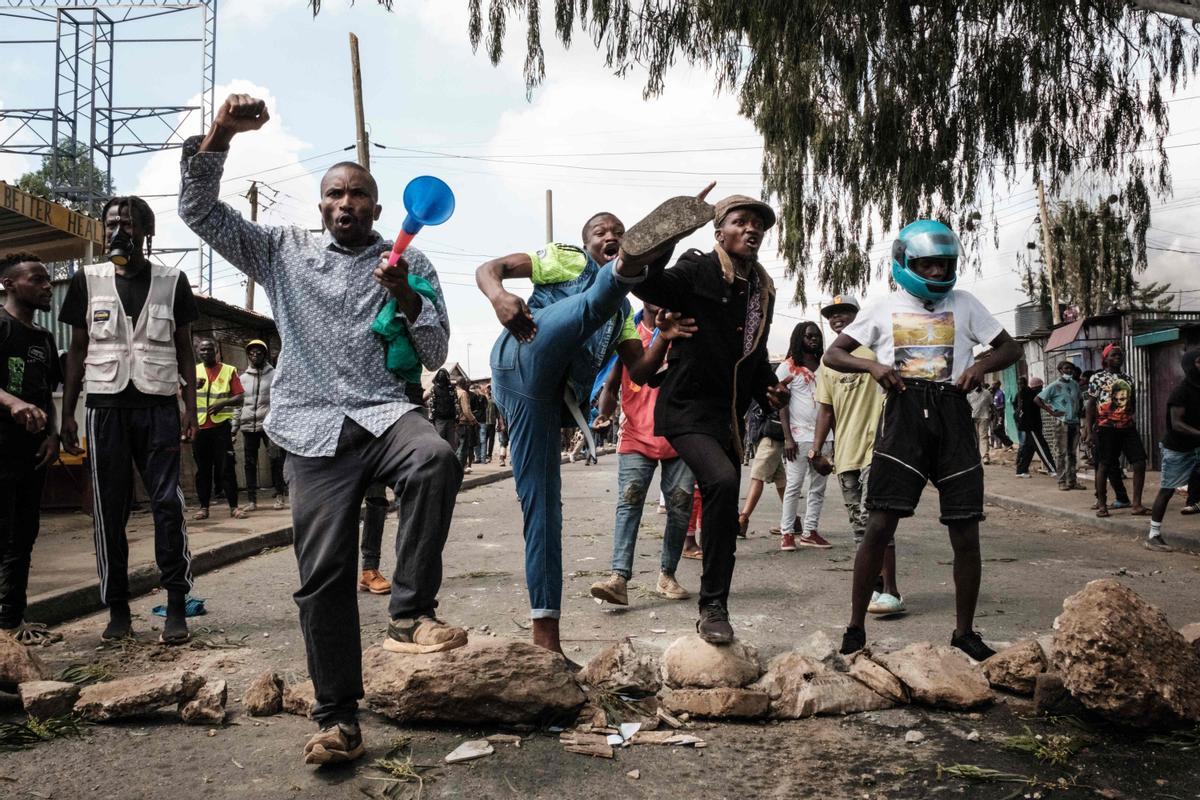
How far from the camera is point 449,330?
11.0 feet

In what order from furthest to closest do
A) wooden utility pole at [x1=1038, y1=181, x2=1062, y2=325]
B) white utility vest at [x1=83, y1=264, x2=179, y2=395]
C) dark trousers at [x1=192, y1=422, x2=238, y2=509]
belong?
1. wooden utility pole at [x1=1038, y1=181, x2=1062, y2=325]
2. dark trousers at [x1=192, y1=422, x2=238, y2=509]
3. white utility vest at [x1=83, y1=264, x2=179, y2=395]

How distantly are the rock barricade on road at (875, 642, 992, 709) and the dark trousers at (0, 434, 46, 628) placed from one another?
13.2 feet

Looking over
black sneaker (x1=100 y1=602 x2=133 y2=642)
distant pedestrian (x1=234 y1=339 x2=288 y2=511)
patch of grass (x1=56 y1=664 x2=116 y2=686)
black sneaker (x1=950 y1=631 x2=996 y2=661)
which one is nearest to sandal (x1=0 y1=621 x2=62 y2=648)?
black sneaker (x1=100 y1=602 x2=133 y2=642)

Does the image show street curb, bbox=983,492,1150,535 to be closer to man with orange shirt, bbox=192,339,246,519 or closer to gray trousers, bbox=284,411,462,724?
man with orange shirt, bbox=192,339,246,519

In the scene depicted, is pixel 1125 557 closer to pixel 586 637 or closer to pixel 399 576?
pixel 586 637

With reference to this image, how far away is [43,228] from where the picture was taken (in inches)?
386

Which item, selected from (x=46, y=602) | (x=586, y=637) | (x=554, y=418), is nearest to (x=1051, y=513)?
(x=586, y=637)

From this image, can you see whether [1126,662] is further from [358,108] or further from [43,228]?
[358,108]

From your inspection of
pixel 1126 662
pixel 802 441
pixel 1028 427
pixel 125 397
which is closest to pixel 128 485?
pixel 125 397

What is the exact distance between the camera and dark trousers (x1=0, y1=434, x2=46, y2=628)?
185 inches

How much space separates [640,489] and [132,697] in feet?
10.5

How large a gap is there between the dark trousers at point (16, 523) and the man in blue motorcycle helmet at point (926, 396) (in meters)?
3.90

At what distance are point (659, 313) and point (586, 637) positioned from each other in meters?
1.63

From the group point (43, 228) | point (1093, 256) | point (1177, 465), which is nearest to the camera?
point (1177, 465)
